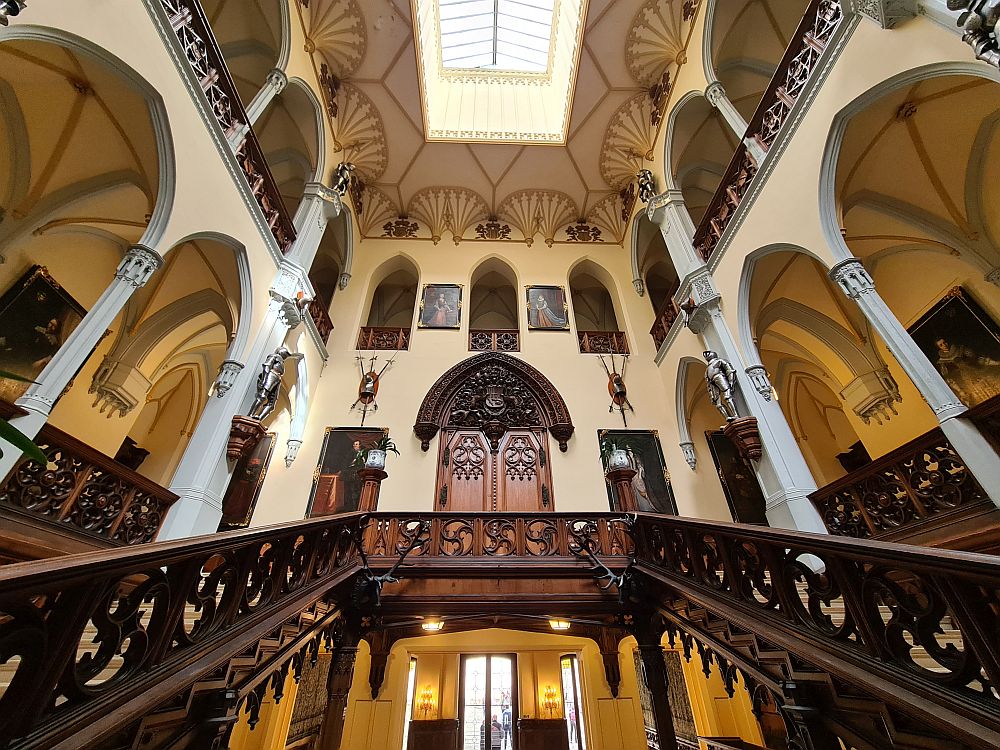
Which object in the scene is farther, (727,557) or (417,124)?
(417,124)

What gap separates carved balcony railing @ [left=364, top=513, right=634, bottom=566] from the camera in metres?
4.53

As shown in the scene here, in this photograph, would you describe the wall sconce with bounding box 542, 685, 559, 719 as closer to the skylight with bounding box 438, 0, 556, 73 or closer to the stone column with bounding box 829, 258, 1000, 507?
the stone column with bounding box 829, 258, 1000, 507

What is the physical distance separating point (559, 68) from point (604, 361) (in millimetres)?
8169

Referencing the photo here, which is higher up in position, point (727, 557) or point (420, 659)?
point (727, 557)

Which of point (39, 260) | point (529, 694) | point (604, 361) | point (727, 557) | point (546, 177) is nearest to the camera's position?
point (727, 557)

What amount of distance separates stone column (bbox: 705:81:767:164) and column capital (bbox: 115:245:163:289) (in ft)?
23.7

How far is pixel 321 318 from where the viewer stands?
8766 mm

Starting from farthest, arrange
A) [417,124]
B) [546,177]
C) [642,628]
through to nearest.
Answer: [546,177] → [417,124] → [642,628]

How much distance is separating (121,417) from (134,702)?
30.1ft

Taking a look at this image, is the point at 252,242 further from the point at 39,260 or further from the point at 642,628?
the point at 642,628

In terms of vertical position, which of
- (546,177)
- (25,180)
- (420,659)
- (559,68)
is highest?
(559,68)

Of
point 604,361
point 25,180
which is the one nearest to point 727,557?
point 604,361

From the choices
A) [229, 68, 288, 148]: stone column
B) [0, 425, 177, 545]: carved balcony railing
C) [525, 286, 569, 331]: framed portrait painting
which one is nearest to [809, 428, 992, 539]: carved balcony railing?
[525, 286, 569, 331]: framed portrait painting

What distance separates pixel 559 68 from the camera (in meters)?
11.3
